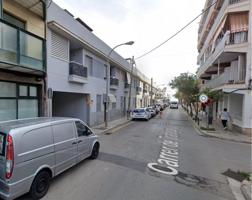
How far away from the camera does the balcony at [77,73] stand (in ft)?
39.3

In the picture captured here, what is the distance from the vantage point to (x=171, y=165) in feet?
21.5

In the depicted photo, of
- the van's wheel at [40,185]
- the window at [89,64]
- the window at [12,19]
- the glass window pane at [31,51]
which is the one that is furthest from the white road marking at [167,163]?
the window at [89,64]

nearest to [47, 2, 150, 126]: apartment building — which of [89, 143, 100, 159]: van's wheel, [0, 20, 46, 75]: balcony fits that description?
[0, 20, 46, 75]: balcony

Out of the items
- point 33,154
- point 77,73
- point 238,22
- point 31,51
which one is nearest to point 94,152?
point 33,154

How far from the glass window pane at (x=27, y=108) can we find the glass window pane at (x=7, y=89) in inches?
20.5

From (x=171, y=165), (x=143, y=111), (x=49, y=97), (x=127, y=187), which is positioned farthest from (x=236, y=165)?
(x=143, y=111)

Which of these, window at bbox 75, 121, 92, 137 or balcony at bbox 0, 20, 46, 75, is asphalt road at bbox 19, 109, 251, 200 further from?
balcony at bbox 0, 20, 46, 75

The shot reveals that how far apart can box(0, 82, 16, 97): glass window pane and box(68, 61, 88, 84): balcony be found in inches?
168

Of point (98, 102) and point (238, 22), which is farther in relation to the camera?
point (98, 102)

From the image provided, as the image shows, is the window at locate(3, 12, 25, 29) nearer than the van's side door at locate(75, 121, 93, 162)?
No

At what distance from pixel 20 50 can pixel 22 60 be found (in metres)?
0.40

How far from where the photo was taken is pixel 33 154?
13.4 feet

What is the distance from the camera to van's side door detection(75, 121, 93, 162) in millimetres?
5930

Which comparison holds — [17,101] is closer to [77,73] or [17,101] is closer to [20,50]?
[20,50]
